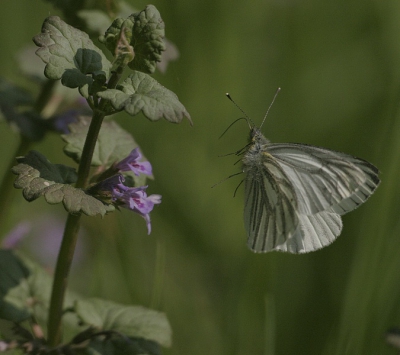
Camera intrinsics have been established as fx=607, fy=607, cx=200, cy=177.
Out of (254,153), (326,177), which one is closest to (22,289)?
(254,153)

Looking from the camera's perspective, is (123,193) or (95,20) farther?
(95,20)

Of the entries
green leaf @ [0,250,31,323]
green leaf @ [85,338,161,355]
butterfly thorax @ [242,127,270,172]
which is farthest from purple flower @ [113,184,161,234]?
butterfly thorax @ [242,127,270,172]

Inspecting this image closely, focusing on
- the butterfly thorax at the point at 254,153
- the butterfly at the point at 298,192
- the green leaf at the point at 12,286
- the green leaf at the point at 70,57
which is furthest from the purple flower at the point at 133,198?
the butterfly thorax at the point at 254,153

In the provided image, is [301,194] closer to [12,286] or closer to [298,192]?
[298,192]

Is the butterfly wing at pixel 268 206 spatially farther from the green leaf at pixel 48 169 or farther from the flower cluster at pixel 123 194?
the green leaf at pixel 48 169

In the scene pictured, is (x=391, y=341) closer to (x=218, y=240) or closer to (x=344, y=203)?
(x=344, y=203)

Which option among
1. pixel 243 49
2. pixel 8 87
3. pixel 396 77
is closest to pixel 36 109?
pixel 8 87
